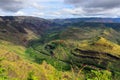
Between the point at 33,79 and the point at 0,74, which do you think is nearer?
the point at 0,74

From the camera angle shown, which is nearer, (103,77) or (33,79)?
(103,77)

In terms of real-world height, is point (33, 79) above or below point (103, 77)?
below

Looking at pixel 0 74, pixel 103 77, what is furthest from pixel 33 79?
pixel 103 77

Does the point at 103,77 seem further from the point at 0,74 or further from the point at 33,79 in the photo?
the point at 33,79

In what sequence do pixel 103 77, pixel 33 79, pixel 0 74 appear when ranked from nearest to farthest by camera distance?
pixel 103 77 < pixel 0 74 < pixel 33 79

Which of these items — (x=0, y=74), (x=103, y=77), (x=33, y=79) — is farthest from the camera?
(x=33, y=79)

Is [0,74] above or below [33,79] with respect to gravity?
above
